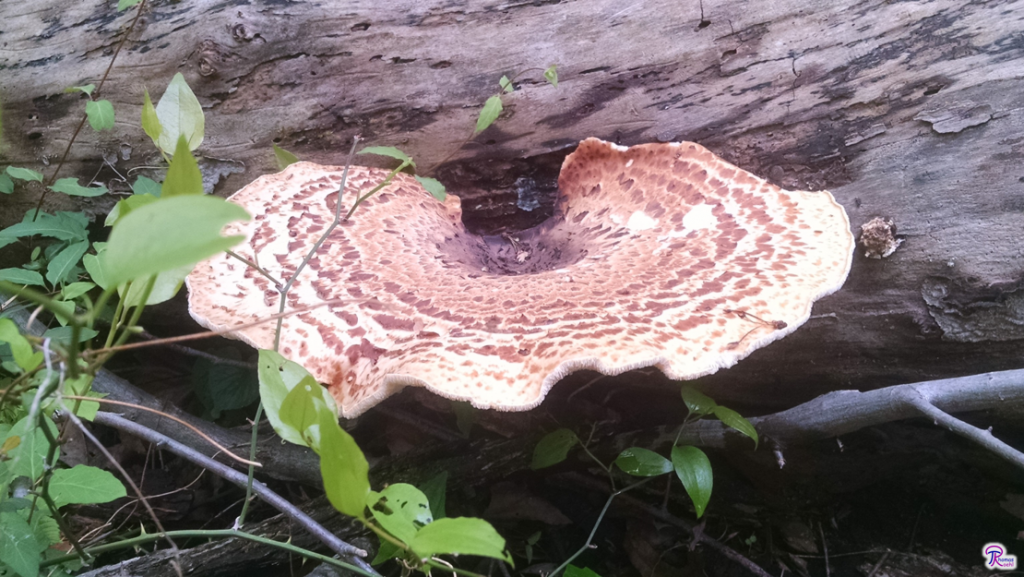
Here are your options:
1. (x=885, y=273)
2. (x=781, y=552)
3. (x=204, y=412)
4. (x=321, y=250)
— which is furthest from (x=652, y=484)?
(x=204, y=412)

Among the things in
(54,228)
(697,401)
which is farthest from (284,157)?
(697,401)

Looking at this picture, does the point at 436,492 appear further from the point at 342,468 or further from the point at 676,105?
the point at 676,105

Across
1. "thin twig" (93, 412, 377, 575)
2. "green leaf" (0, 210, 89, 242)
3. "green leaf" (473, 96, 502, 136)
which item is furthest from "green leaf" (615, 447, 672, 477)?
"green leaf" (0, 210, 89, 242)

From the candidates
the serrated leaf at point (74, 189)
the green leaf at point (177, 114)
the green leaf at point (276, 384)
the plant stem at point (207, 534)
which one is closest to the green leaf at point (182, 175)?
the green leaf at point (276, 384)

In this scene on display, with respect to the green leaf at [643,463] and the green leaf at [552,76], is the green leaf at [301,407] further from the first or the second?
the green leaf at [552,76]

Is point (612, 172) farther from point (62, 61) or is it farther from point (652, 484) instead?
point (62, 61)

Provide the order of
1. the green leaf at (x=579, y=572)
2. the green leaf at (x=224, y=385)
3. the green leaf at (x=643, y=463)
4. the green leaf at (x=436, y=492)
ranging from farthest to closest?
the green leaf at (x=224, y=385), the green leaf at (x=436, y=492), the green leaf at (x=643, y=463), the green leaf at (x=579, y=572)
